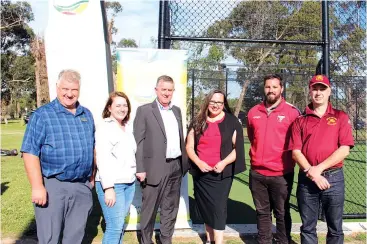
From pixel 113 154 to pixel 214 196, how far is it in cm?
135

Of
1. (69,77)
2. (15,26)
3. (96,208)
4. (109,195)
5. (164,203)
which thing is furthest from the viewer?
(15,26)

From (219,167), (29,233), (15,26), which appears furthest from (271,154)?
(15,26)

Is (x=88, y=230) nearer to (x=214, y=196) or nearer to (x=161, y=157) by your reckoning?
(x=161, y=157)

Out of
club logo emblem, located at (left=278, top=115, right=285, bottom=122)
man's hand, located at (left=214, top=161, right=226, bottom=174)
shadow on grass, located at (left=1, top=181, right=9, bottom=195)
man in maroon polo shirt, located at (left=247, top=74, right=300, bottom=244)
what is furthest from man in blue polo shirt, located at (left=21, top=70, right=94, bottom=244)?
shadow on grass, located at (left=1, top=181, right=9, bottom=195)

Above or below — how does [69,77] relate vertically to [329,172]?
above

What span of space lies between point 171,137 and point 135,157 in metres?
0.48

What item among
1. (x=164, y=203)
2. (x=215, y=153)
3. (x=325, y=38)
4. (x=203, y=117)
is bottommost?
(x=164, y=203)

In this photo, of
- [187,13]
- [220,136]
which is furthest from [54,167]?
[187,13]

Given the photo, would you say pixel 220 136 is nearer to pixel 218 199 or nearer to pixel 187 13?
pixel 218 199

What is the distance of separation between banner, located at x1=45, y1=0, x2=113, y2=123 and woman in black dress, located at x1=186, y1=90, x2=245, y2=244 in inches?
56.0

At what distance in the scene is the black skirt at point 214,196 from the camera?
4055 millimetres

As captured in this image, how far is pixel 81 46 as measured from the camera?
15.6 feet

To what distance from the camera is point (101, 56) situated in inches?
192

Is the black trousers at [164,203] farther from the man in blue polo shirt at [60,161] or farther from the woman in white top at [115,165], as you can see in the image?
the man in blue polo shirt at [60,161]
